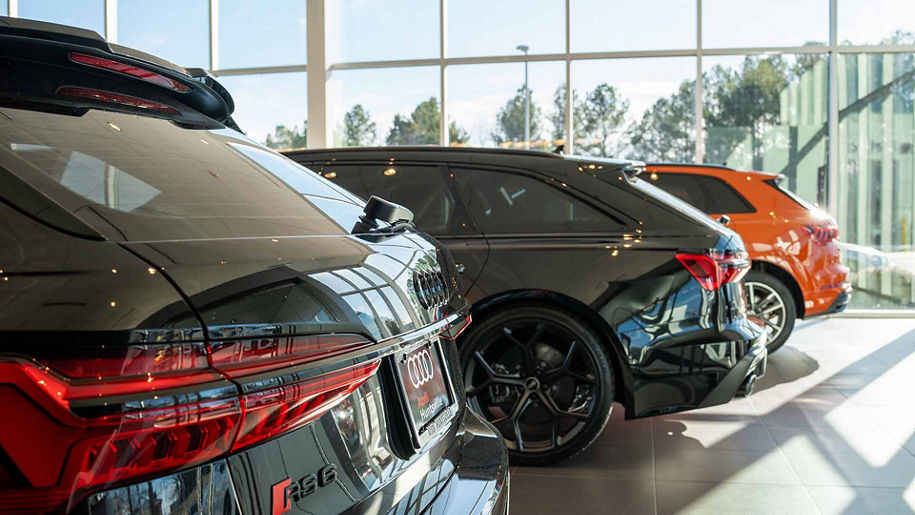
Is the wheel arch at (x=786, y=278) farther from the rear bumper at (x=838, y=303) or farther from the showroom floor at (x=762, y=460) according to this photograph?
the showroom floor at (x=762, y=460)

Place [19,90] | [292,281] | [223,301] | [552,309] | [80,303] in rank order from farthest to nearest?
1. [552,309]
2. [19,90]
3. [292,281]
4. [223,301]
5. [80,303]

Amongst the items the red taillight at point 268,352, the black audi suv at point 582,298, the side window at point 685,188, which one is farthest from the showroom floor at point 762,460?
the red taillight at point 268,352

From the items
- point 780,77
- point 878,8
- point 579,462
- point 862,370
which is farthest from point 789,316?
point 878,8

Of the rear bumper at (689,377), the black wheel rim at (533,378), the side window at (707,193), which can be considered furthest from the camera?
the side window at (707,193)

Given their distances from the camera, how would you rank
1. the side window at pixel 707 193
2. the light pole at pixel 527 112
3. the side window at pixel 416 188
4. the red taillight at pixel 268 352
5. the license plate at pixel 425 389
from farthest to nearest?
the light pole at pixel 527 112
the side window at pixel 707 193
the side window at pixel 416 188
the license plate at pixel 425 389
the red taillight at pixel 268 352

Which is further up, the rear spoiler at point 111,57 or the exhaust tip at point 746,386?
the rear spoiler at point 111,57

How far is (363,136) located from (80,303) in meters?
12.0

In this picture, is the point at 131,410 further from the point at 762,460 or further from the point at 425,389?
the point at 762,460

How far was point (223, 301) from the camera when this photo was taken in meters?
1.32

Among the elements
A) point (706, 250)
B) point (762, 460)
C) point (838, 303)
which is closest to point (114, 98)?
point (706, 250)

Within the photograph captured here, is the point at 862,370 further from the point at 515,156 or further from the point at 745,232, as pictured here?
the point at 515,156

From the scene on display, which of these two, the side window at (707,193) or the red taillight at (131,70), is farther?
the side window at (707,193)

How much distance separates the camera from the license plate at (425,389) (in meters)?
1.77

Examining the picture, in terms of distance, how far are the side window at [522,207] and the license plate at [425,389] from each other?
2.43 metres
